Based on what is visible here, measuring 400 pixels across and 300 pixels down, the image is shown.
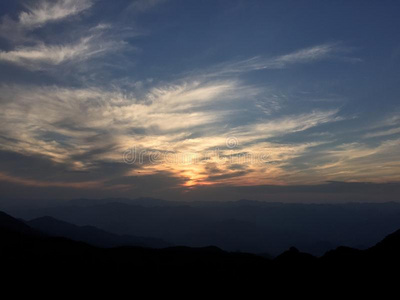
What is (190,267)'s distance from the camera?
5256 centimetres

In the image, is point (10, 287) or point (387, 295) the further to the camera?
point (10, 287)

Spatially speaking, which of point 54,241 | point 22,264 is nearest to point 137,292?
point 22,264

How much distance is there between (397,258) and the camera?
41.2 meters

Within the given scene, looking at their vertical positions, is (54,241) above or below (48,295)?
above

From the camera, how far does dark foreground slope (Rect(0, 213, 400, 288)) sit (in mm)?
42406

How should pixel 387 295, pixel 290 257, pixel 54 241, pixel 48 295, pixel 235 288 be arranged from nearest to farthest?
pixel 387 295 < pixel 48 295 < pixel 235 288 < pixel 290 257 < pixel 54 241

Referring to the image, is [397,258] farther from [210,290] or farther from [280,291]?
[210,290]

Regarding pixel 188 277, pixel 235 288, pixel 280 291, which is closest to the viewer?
pixel 280 291

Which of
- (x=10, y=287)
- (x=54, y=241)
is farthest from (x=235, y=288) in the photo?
(x=54, y=241)

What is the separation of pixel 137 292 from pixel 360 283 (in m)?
32.8

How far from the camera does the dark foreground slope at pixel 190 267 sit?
42.4 meters

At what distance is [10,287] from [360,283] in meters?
49.9

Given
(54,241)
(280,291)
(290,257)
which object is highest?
(54,241)

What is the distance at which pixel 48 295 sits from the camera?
127 ft
